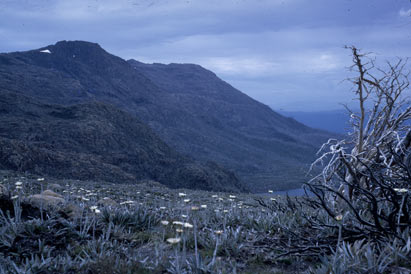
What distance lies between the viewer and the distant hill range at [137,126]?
2289 centimetres

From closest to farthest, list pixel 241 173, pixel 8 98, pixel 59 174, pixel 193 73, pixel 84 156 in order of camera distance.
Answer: pixel 59 174, pixel 84 156, pixel 8 98, pixel 241 173, pixel 193 73

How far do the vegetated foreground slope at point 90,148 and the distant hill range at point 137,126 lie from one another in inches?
3.0

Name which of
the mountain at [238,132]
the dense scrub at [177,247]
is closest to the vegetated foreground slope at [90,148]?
the mountain at [238,132]

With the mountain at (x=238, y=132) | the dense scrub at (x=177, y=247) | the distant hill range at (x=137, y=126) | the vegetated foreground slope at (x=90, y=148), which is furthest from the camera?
the mountain at (x=238, y=132)

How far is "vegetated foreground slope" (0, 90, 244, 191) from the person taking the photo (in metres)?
19.0

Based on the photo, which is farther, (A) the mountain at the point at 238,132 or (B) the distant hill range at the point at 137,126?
(A) the mountain at the point at 238,132

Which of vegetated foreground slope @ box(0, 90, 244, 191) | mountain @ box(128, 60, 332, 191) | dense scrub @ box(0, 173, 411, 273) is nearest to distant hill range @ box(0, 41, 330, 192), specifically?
vegetated foreground slope @ box(0, 90, 244, 191)

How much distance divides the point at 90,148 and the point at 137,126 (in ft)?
21.7

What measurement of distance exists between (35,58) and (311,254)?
5893cm

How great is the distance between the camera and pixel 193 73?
86812 mm

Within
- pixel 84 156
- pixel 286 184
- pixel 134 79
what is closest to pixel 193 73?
pixel 134 79

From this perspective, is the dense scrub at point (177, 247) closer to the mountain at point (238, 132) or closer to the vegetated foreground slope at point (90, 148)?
the vegetated foreground slope at point (90, 148)

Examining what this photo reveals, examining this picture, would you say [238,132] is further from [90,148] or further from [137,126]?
[90,148]

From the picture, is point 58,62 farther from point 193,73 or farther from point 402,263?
point 402,263
